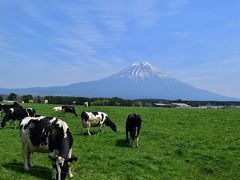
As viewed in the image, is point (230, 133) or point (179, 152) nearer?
point (179, 152)

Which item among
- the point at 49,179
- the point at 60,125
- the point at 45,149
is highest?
the point at 60,125

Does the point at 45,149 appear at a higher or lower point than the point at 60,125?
lower

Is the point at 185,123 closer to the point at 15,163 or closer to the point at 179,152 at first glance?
the point at 179,152

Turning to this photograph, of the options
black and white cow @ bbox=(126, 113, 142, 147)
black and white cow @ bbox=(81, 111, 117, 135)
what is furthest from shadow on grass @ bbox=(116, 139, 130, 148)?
black and white cow @ bbox=(81, 111, 117, 135)

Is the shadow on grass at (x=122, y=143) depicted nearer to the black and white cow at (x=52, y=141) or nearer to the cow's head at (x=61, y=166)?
the black and white cow at (x=52, y=141)

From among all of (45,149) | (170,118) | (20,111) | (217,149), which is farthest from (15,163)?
(170,118)

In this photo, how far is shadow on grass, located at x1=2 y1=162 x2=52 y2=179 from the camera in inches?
577

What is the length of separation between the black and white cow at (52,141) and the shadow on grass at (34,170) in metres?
0.25

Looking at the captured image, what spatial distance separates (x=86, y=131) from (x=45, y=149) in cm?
1382

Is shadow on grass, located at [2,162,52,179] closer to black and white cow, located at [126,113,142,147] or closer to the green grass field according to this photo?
the green grass field

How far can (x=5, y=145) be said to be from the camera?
20.4 m

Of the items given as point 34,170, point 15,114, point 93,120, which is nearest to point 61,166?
point 34,170

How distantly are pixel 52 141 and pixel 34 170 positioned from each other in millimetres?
1712

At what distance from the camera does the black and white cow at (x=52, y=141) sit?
13.4m
